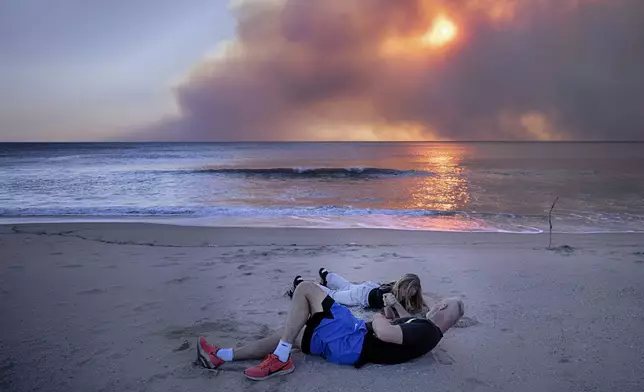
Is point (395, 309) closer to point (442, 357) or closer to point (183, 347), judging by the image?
point (442, 357)

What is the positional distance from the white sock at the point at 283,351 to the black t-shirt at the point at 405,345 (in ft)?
1.91

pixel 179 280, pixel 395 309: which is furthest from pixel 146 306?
pixel 395 309

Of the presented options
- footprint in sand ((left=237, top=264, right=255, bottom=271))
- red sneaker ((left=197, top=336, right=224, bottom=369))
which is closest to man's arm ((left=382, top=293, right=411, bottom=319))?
red sneaker ((left=197, top=336, right=224, bottom=369))

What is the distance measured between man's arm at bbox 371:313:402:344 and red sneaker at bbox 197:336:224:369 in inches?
51.8

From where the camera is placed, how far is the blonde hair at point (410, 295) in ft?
13.3

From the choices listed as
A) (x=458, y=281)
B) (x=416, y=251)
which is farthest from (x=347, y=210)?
(x=458, y=281)

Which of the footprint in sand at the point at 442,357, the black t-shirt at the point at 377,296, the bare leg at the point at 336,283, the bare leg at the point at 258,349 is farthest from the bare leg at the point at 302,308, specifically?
the bare leg at the point at 336,283

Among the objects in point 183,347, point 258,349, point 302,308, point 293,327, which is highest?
point 302,308

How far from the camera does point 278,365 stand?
138 inches

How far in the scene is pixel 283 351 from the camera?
3.55 m

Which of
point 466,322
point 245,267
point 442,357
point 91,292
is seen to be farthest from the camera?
point 245,267

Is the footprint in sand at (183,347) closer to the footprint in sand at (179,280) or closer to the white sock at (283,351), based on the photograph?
the white sock at (283,351)

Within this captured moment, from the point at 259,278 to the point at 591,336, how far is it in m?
3.89

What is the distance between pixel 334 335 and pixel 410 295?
2.67 feet
